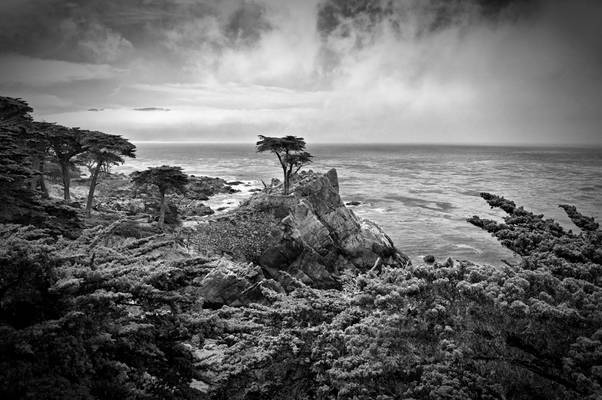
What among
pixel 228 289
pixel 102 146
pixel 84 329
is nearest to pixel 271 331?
pixel 84 329

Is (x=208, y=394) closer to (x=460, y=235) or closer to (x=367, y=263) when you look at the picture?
(x=367, y=263)

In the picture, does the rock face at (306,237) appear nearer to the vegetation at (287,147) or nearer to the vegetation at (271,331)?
the vegetation at (287,147)

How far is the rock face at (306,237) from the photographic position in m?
19.6

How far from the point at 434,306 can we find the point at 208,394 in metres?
4.61

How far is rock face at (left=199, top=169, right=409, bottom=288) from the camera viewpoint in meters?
19.6

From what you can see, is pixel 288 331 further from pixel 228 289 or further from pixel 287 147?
pixel 287 147

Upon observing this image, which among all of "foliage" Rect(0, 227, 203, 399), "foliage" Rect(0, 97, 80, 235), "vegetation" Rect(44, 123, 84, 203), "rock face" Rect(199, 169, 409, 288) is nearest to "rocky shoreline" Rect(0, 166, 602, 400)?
"foliage" Rect(0, 227, 203, 399)

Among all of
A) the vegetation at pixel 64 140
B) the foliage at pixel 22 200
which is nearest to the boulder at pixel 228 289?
the foliage at pixel 22 200

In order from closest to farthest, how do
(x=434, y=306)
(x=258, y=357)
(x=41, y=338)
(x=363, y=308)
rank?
(x=41, y=338) → (x=258, y=357) → (x=434, y=306) → (x=363, y=308)

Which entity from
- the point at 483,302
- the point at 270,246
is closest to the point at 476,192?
the point at 270,246

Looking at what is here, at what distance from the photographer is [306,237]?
69.4 feet

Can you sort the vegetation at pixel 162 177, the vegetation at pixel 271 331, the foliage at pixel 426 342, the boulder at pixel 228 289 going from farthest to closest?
the vegetation at pixel 162 177 < the boulder at pixel 228 289 < the foliage at pixel 426 342 < the vegetation at pixel 271 331

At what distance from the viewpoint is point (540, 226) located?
792 inches

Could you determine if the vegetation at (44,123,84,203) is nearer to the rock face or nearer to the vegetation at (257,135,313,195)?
the rock face
